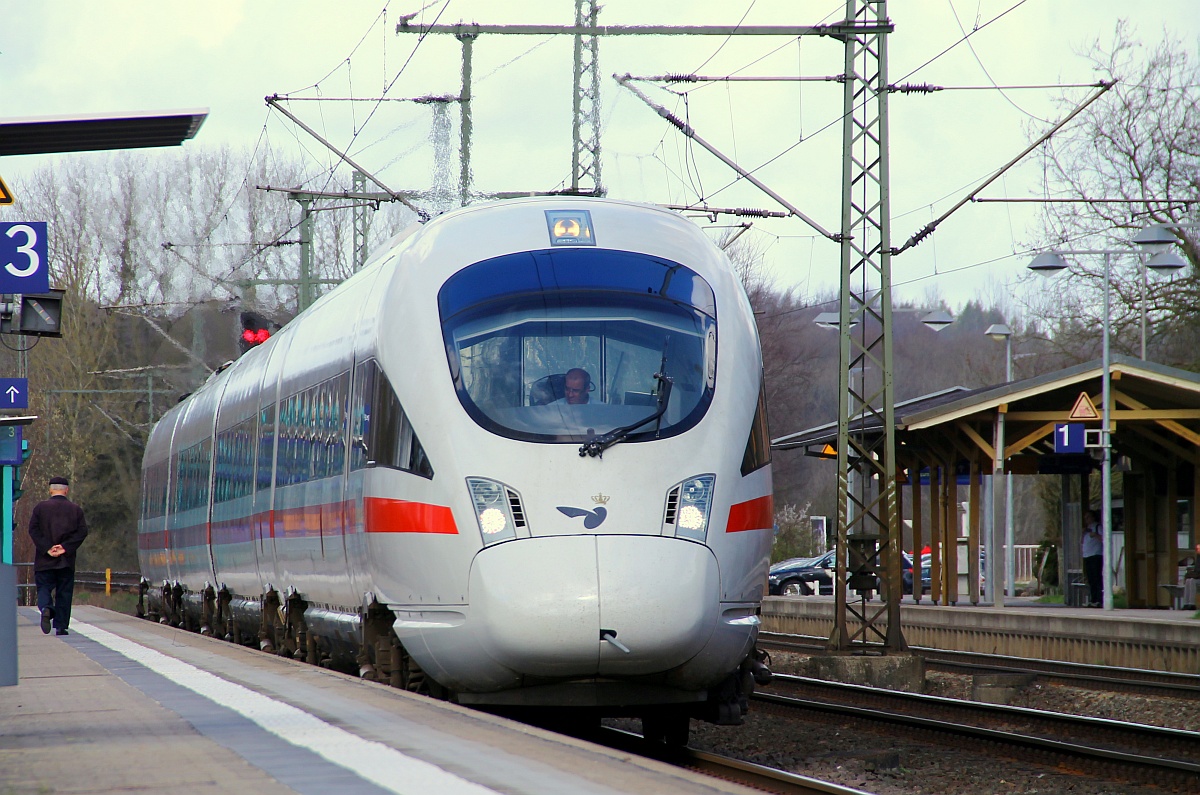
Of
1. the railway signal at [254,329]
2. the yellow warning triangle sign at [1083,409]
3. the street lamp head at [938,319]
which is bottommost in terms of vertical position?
the yellow warning triangle sign at [1083,409]

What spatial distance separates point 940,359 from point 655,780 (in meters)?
80.3

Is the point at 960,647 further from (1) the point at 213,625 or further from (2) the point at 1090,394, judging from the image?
(1) the point at 213,625

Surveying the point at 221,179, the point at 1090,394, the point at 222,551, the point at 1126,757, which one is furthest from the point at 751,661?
the point at 221,179

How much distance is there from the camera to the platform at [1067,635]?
715 inches

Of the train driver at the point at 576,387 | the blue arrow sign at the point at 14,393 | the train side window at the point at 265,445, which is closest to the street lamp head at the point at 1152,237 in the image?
the train side window at the point at 265,445

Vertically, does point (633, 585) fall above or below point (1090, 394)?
below

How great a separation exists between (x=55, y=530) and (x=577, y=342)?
385 inches

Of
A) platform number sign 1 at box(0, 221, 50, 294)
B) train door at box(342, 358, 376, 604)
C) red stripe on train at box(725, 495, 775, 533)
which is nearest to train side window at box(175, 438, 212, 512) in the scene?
platform number sign 1 at box(0, 221, 50, 294)

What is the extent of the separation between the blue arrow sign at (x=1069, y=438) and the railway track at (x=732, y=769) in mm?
16120

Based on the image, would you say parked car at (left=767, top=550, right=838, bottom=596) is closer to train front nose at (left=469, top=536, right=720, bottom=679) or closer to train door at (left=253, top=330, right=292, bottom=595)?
train door at (left=253, top=330, right=292, bottom=595)

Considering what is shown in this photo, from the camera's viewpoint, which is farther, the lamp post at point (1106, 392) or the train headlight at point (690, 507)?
the lamp post at point (1106, 392)

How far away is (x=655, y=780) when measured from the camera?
562 cm

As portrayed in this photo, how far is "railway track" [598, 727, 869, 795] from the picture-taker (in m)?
8.52

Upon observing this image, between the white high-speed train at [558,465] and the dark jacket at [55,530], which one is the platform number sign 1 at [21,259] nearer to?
the white high-speed train at [558,465]
